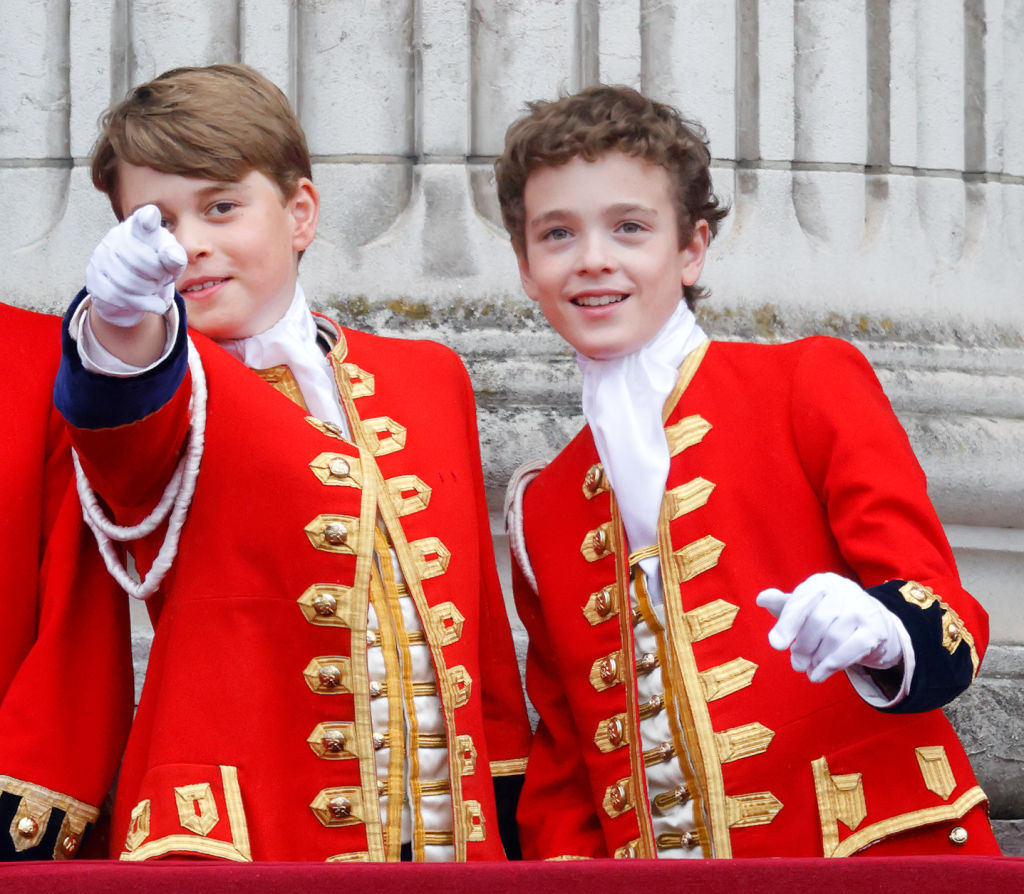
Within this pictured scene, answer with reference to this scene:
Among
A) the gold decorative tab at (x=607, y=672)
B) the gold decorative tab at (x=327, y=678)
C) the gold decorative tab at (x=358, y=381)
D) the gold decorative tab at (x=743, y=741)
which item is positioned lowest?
the gold decorative tab at (x=743, y=741)

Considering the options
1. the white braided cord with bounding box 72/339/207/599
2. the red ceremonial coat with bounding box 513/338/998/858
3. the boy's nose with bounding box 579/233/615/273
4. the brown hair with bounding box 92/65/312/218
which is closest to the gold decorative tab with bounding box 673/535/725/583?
the red ceremonial coat with bounding box 513/338/998/858

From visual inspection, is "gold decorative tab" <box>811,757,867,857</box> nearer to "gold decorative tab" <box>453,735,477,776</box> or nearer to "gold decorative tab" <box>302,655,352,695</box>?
"gold decorative tab" <box>453,735,477,776</box>

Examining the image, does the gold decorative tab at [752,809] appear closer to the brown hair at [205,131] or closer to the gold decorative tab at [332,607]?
the gold decorative tab at [332,607]

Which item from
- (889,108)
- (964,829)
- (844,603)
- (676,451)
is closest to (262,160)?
(676,451)

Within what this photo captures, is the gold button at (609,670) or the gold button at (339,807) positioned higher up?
the gold button at (609,670)

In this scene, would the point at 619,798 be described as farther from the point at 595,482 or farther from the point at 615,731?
the point at 595,482

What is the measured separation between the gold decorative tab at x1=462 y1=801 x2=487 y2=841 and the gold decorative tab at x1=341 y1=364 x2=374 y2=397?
568 mm

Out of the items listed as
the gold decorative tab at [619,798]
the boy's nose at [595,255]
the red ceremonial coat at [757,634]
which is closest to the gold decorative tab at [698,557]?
the red ceremonial coat at [757,634]

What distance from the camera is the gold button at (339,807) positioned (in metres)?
1.86

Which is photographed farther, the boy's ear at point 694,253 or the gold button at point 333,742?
the boy's ear at point 694,253

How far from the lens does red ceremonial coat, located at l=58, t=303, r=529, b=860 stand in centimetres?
181

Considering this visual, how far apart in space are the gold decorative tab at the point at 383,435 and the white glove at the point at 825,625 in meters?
0.63

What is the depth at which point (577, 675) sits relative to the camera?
2.10 m

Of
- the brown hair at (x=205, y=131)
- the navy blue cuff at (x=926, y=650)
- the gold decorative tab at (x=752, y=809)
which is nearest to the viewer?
the navy blue cuff at (x=926, y=650)
